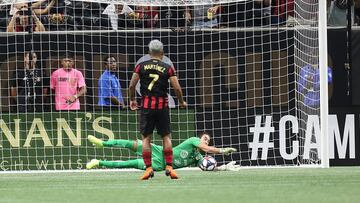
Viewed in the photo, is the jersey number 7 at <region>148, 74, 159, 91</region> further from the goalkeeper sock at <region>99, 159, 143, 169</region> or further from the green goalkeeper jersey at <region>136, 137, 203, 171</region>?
the green goalkeeper jersey at <region>136, 137, 203, 171</region>

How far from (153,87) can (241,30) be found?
4.95 m

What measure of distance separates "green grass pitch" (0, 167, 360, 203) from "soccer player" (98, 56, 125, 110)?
258 centimetres

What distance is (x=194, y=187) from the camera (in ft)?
43.9

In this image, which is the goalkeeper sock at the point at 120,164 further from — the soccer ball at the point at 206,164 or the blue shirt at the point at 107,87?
the blue shirt at the point at 107,87

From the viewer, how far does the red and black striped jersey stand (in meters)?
15.1

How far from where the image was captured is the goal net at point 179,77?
1945 cm

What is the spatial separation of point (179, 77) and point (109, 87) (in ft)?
4.36

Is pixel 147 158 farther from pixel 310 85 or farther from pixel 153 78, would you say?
pixel 310 85

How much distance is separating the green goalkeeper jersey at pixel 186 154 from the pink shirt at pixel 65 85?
2731 mm

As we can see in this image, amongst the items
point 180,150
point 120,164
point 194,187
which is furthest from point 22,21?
point 194,187

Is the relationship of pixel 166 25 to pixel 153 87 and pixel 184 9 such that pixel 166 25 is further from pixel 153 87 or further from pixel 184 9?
pixel 153 87

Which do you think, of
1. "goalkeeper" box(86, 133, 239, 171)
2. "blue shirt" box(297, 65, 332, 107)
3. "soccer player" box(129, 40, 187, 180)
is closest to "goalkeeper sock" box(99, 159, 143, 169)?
"goalkeeper" box(86, 133, 239, 171)

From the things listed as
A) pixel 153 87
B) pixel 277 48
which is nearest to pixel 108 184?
pixel 153 87

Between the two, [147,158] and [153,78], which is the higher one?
[153,78]
